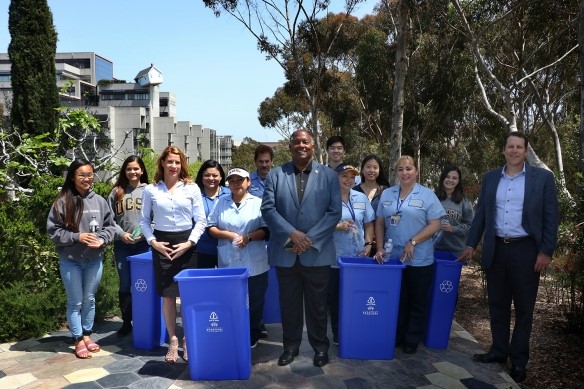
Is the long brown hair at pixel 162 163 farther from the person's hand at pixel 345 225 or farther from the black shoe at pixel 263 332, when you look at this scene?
the black shoe at pixel 263 332

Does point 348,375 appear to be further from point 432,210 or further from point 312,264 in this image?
point 432,210

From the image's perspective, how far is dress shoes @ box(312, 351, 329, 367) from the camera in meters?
3.88

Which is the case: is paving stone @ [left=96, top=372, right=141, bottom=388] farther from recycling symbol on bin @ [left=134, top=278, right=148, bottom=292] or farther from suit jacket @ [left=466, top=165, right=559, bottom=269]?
suit jacket @ [left=466, top=165, right=559, bottom=269]

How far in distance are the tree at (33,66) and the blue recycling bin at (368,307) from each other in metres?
8.37

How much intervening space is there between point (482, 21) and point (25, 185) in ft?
35.0

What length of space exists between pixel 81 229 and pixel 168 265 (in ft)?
2.84

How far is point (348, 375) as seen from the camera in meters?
3.73

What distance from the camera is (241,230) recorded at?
152 inches

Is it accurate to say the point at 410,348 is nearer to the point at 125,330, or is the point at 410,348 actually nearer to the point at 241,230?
the point at 241,230

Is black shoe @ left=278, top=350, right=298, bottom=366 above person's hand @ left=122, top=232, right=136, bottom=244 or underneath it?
underneath

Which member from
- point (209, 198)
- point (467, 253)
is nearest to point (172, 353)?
point (209, 198)

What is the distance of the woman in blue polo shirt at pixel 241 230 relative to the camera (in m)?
3.86

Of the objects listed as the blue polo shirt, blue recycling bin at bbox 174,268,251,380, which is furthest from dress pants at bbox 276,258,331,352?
the blue polo shirt

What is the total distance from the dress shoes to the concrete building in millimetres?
38424
